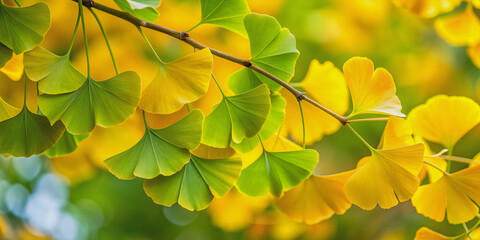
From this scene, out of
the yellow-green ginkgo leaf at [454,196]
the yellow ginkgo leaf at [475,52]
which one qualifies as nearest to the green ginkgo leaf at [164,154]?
the yellow-green ginkgo leaf at [454,196]

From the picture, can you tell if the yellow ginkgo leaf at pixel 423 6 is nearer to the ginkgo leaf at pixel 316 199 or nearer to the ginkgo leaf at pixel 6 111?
the ginkgo leaf at pixel 316 199

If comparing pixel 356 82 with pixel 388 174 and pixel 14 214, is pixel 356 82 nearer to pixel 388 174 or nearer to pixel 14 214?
pixel 388 174

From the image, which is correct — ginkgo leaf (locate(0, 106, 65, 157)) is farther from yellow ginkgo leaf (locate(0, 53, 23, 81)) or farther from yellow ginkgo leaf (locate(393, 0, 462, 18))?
yellow ginkgo leaf (locate(393, 0, 462, 18))

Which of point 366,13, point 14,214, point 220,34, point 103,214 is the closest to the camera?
point 220,34

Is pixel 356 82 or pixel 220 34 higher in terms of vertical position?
pixel 356 82

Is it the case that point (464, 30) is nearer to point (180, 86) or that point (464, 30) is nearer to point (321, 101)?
point (321, 101)

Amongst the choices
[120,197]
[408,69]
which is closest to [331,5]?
[408,69]
